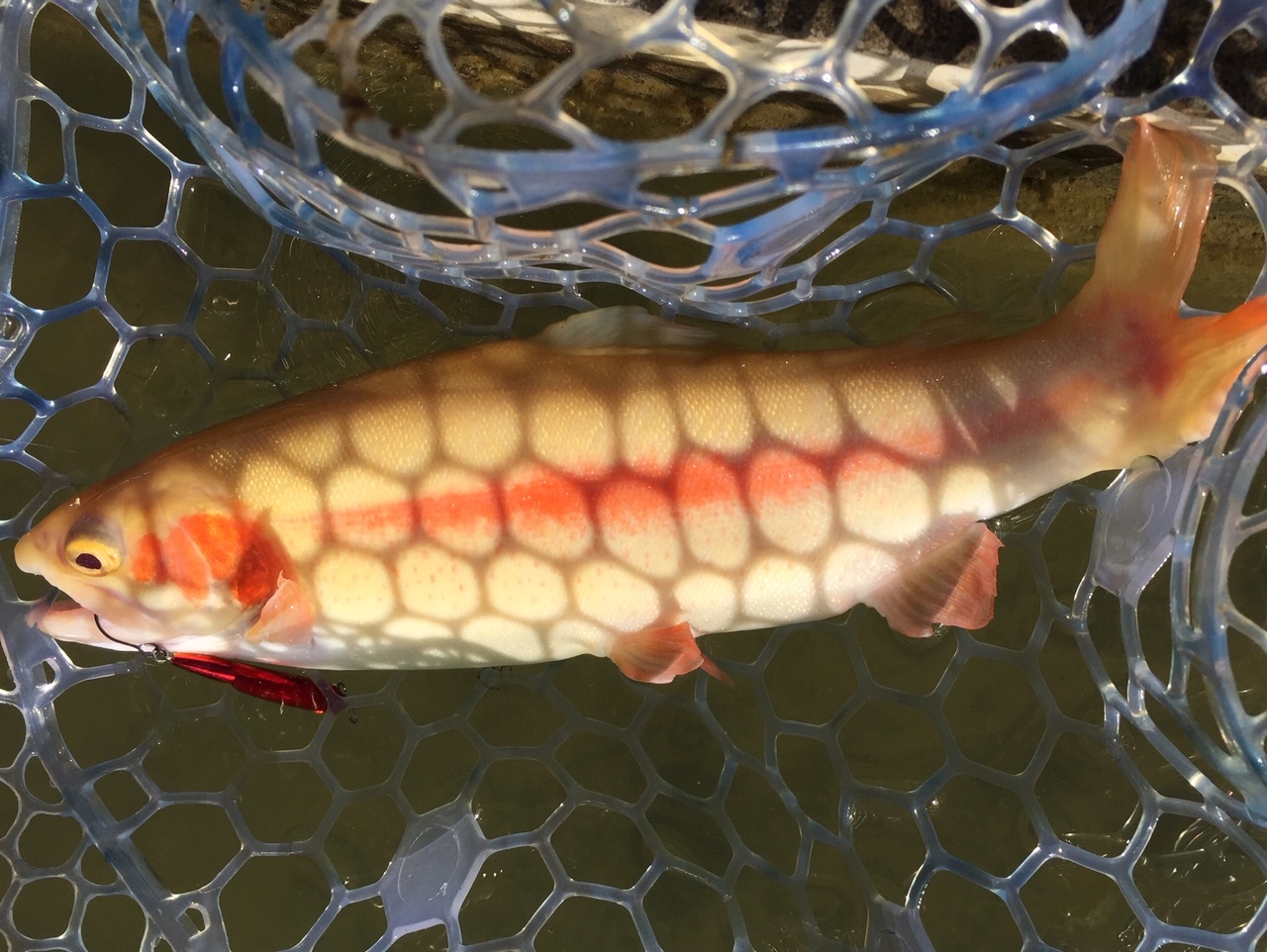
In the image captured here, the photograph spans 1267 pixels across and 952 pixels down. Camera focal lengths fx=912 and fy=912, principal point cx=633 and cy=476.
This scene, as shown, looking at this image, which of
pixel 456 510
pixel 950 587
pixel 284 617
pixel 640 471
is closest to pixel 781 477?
pixel 640 471

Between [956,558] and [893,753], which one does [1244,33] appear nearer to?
[956,558]

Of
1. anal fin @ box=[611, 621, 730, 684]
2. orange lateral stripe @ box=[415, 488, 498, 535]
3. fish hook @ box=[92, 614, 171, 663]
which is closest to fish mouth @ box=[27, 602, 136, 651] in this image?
fish hook @ box=[92, 614, 171, 663]

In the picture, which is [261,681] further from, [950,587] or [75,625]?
[950,587]

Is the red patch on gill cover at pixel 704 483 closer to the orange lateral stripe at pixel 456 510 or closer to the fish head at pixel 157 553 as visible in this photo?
the orange lateral stripe at pixel 456 510

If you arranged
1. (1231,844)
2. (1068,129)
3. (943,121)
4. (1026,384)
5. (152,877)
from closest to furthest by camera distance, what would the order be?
(943,121) → (1026,384) → (1068,129) → (1231,844) → (152,877)

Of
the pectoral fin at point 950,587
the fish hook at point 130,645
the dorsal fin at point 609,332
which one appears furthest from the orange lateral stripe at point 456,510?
the pectoral fin at point 950,587

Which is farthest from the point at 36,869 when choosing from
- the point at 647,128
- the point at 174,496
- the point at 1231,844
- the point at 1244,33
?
the point at 1244,33
